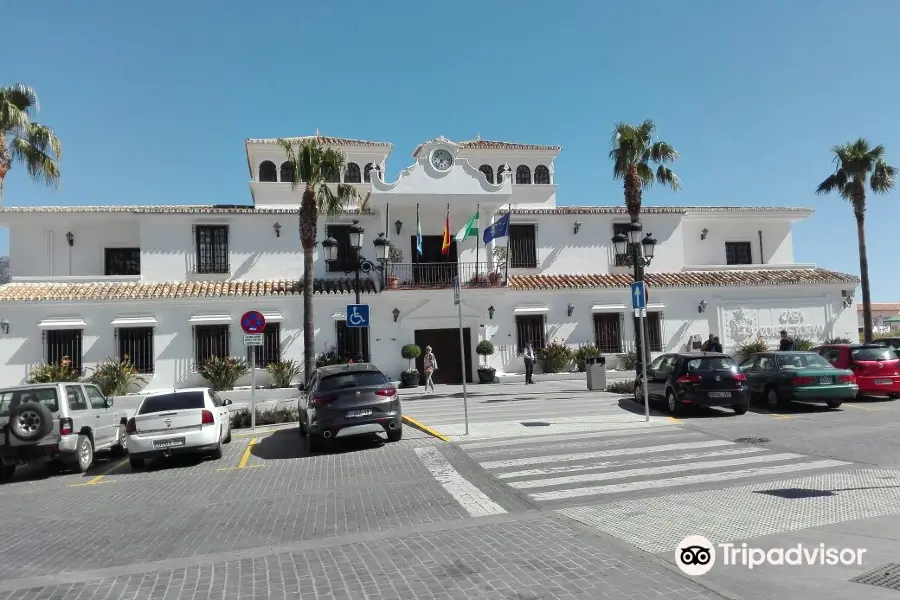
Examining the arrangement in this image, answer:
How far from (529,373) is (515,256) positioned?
5.67 m

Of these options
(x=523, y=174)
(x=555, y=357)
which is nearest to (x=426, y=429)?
(x=555, y=357)

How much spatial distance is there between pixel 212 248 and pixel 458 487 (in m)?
18.9

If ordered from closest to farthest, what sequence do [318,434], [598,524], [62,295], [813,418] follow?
[598,524] < [318,434] < [813,418] < [62,295]

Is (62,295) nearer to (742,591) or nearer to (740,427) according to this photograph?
(740,427)

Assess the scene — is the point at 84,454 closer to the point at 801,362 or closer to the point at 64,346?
the point at 64,346

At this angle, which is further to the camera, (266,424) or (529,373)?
(529,373)

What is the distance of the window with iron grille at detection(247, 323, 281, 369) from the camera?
75.4ft

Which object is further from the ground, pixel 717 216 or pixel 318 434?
pixel 717 216

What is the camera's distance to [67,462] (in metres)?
10.8

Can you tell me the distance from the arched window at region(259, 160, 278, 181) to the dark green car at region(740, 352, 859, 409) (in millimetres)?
20492

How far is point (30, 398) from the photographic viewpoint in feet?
35.8

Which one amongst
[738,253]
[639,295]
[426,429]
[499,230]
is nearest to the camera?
[426,429]

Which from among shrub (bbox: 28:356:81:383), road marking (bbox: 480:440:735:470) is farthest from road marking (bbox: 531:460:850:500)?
shrub (bbox: 28:356:81:383)

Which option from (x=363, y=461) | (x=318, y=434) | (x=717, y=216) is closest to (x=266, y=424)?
(x=318, y=434)
